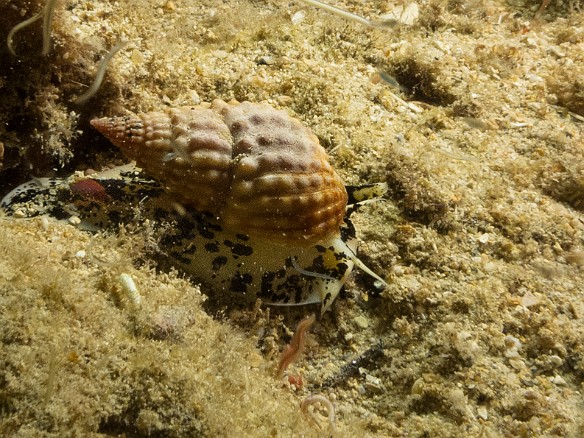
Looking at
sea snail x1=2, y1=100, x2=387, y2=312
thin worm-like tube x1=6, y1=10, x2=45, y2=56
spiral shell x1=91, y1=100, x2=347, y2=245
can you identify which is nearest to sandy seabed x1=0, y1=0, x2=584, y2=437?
thin worm-like tube x1=6, y1=10, x2=45, y2=56

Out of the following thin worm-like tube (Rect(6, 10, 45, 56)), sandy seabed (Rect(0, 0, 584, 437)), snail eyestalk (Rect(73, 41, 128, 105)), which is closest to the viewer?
sandy seabed (Rect(0, 0, 584, 437))

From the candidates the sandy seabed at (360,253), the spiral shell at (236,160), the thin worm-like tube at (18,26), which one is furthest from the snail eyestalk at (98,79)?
the thin worm-like tube at (18,26)

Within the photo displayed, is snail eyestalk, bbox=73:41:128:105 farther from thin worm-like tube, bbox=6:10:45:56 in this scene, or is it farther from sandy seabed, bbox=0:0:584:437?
thin worm-like tube, bbox=6:10:45:56

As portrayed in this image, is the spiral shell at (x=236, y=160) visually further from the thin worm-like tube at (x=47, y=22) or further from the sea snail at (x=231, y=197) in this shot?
the thin worm-like tube at (x=47, y=22)

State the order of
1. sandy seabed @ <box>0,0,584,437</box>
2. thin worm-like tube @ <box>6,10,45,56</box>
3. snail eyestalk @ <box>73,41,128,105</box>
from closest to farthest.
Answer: sandy seabed @ <box>0,0,584,437</box>, thin worm-like tube @ <box>6,10,45,56</box>, snail eyestalk @ <box>73,41,128,105</box>

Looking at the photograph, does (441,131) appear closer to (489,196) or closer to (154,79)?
(489,196)

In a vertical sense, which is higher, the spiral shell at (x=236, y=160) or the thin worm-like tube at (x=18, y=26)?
the thin worm-like tube at (x=18, y=26)
